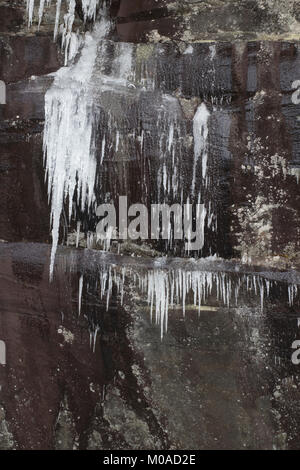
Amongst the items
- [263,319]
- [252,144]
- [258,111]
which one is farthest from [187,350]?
[258,111]

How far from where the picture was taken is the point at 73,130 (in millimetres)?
2959

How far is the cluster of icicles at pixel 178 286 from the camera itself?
9.53 feet

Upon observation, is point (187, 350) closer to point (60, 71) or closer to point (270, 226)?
point (270, 226)

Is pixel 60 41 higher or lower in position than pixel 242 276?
higher

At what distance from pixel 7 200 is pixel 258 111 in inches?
71.6

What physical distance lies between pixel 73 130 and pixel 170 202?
2.66ft

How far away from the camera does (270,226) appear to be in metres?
2.88

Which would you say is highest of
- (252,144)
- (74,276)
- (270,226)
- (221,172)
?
(252,144)

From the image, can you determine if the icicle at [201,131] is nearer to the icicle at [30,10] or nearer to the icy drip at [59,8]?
the icy drip at [59,8]

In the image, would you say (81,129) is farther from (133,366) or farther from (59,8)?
(133,366)

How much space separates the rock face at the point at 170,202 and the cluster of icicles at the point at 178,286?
37 mm

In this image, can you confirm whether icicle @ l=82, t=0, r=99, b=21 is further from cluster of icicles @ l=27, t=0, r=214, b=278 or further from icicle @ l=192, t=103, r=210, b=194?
icicle @ l=192, t=103, r=210, b=194

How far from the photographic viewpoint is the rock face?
9.31 ft

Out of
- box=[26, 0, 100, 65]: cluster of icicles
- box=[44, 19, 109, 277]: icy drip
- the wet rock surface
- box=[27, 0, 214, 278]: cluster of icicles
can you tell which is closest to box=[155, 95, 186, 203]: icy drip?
box=[27, 0, 214, 278]: cluster of icicles
